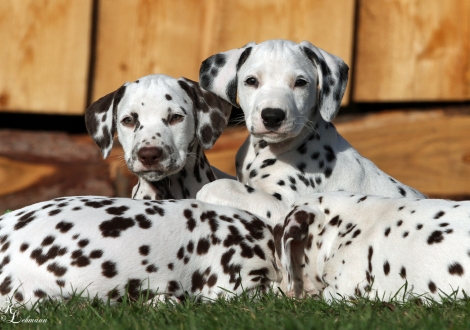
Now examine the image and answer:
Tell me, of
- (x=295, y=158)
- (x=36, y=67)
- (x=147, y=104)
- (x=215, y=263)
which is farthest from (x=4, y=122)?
(x=215, y=263)

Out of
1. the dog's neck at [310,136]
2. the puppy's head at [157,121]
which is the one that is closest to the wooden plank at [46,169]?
the puppy's head at [157,121]

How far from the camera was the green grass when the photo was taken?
4.67m

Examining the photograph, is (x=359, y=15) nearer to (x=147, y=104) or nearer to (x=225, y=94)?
(x=225, y=94)

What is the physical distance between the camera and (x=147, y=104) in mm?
7598

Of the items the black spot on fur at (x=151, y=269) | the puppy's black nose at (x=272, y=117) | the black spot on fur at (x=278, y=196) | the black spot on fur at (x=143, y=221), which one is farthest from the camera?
the black spot on fur at (x=278, y=196)

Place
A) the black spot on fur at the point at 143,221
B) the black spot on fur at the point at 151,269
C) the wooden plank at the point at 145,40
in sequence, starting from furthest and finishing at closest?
the wooden plank at the point at 145,40
the black spot on fur at the point at 143,221
the black spot on fur at the point at 151,269

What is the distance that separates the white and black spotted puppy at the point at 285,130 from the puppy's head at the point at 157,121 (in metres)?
0.23

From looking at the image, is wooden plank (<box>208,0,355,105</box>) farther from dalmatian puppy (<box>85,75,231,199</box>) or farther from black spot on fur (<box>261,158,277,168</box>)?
black spot on fur (<box>261,158,277,168</box>)

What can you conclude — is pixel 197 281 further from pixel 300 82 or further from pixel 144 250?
pixel 300 82

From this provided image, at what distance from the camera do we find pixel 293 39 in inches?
412

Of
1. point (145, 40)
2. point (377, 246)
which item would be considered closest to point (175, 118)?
point (377, 246)

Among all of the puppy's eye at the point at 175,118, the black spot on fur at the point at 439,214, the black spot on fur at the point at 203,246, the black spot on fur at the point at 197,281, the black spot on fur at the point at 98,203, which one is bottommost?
the black spot on fur at the point at 197,281

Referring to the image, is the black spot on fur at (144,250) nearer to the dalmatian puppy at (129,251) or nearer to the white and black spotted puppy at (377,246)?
the dalmatian puppy at (129,251)

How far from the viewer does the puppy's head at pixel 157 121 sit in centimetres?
730
